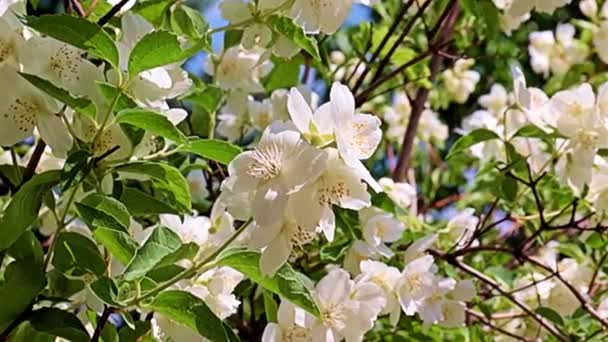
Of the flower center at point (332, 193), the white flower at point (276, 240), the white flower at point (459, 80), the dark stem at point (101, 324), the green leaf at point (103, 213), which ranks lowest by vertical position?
the white flower at point (459, 80)

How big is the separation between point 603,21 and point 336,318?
52.5 inches

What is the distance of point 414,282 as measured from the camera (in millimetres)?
1174

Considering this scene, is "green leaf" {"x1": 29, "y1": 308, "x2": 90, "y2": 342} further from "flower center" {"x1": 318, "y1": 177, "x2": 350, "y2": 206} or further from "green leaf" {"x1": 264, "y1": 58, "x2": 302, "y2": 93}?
"green leaf" {"x1": 264, "y1": 58, "x2": 302, "y2": 93}

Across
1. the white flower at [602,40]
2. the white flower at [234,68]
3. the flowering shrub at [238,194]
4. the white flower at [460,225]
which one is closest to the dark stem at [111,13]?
the flowering shrub at [238,194]

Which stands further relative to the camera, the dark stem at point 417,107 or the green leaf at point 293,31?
the dark stem at point 417,107

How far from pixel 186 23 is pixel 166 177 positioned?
0.19 meters

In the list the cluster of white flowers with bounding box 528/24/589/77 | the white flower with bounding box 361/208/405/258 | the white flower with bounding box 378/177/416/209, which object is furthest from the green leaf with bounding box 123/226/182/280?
the cluster of white flowers with bounding box 528/24/589/77

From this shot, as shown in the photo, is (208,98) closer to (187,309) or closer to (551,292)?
(187,309)

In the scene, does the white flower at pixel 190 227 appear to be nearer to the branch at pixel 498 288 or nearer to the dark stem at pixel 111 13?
the dark stem at pixel 111 13

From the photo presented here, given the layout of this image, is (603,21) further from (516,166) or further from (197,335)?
(197,335)

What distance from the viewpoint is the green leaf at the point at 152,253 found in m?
0.81

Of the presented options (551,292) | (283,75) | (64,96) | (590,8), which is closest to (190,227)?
(64,96)

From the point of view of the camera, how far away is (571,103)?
3.93 ft

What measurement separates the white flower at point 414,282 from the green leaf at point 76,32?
50 centimetres
